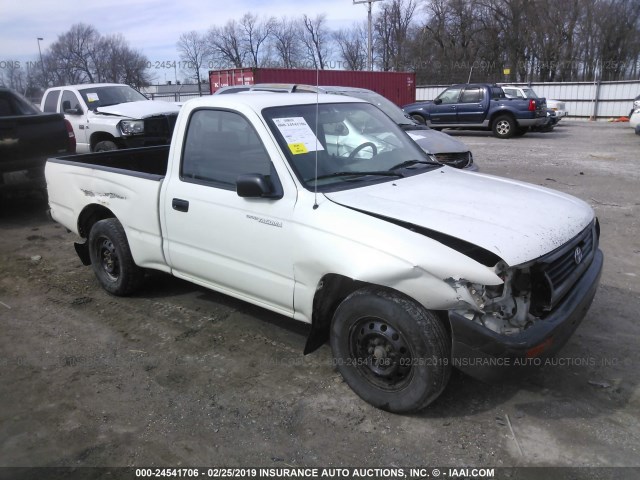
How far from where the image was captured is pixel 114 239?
474 cm

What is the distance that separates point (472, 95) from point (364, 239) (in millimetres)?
17693

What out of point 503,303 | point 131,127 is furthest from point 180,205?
point 131,127

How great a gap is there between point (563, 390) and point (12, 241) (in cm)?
673

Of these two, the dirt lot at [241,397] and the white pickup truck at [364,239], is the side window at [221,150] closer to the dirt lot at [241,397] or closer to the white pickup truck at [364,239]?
the white pickup truck at [364,239]

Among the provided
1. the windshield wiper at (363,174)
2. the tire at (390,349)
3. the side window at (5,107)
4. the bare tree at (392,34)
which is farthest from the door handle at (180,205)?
the bare tree at (392,34)

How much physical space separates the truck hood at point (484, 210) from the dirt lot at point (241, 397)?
3.34ft

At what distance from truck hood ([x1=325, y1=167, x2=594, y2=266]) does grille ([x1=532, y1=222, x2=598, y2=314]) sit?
62mm

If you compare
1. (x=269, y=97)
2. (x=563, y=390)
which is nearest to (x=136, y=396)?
(x=269, y=97)

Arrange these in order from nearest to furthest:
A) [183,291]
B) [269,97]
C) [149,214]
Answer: [269,97] < [149,214] < [183,291]

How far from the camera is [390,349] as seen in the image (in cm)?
304

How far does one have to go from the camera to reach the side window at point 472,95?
18891mm

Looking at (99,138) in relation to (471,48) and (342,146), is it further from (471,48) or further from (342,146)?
(471,48)

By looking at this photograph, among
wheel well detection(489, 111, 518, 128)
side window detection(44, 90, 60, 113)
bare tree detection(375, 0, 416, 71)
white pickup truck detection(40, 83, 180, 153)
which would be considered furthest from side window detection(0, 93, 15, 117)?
bare tree detection(375, 0, 416, 71)

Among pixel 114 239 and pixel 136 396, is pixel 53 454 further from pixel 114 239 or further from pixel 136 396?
pixel 114 239
